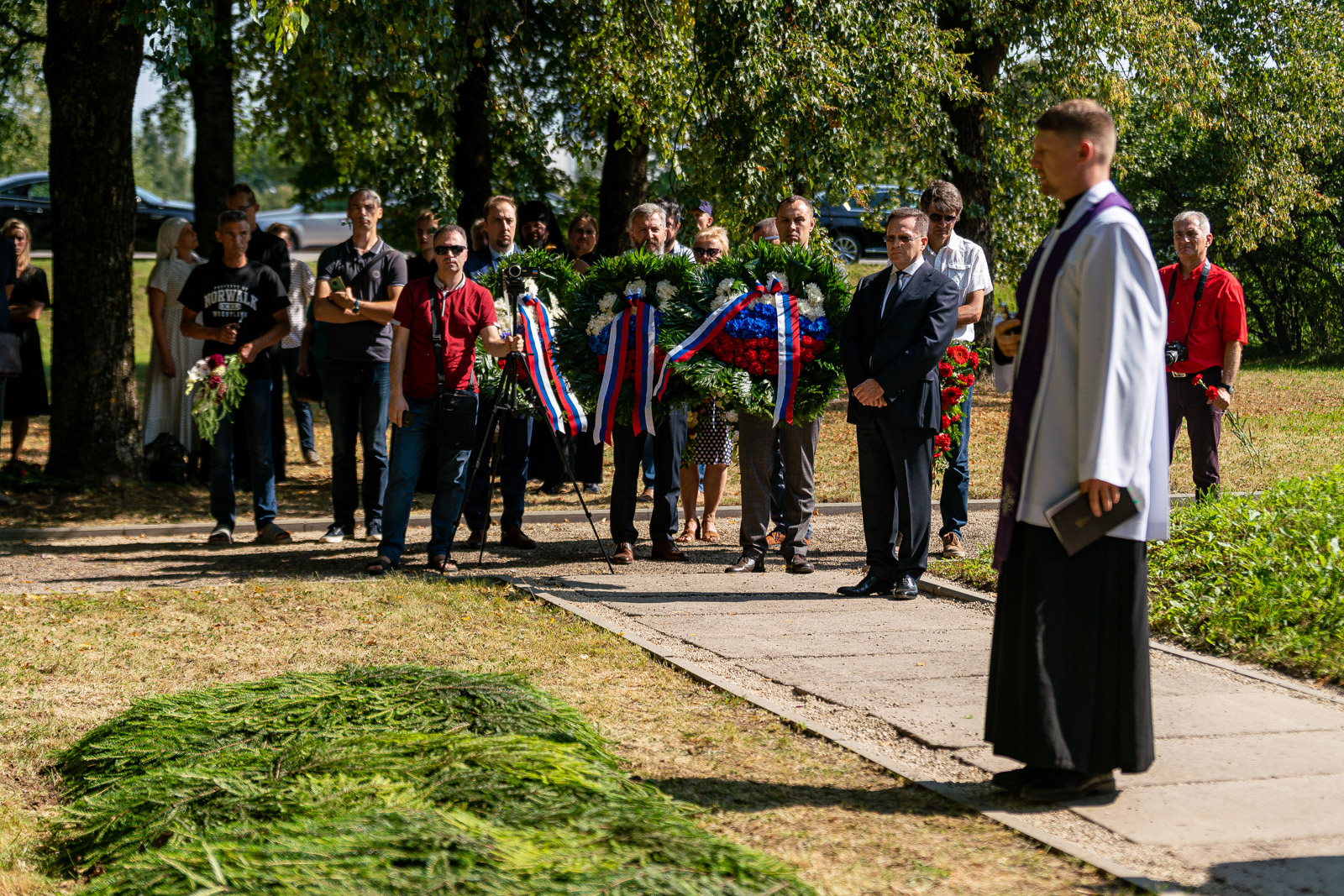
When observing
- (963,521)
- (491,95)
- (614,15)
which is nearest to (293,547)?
(963,521)

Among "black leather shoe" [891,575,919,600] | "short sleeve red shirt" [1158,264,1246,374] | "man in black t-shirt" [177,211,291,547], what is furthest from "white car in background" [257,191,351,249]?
"black leather shoe" [891,575,919,600]

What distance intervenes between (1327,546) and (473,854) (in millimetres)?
5724

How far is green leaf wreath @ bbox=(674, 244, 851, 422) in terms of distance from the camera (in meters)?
8.35

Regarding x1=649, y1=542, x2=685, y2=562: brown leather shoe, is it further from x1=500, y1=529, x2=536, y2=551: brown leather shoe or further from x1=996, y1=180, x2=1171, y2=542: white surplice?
x1=996, y1=180, x2=1171, y2=542: white surplice

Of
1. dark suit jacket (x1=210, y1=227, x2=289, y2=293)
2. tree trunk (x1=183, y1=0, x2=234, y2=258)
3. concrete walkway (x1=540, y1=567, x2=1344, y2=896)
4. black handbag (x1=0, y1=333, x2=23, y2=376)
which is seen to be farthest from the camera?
tree trunk (x1=183, y1=0, x2=234, y2=258)

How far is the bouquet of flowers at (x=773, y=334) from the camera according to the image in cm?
837

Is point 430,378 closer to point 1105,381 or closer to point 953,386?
point 953,386

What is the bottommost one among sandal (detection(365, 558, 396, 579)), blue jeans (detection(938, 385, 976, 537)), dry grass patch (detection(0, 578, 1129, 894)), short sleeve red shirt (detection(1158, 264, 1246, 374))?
dry grass patch (detection(0, 578, 1129, 894))

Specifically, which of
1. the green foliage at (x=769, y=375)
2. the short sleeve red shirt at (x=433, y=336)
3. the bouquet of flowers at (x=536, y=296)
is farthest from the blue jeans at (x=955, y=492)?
the short sleeve red shirt at (x=433, y=336)

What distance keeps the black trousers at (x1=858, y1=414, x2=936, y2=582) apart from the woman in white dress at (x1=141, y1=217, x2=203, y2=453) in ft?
19.7

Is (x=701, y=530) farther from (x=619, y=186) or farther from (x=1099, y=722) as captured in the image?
(x=619, y=186)

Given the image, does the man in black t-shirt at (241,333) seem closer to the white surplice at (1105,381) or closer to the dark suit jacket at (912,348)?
the dark suit jacket at (912,348)

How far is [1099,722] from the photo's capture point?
4.29 metres

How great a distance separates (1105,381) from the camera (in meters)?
4.18
